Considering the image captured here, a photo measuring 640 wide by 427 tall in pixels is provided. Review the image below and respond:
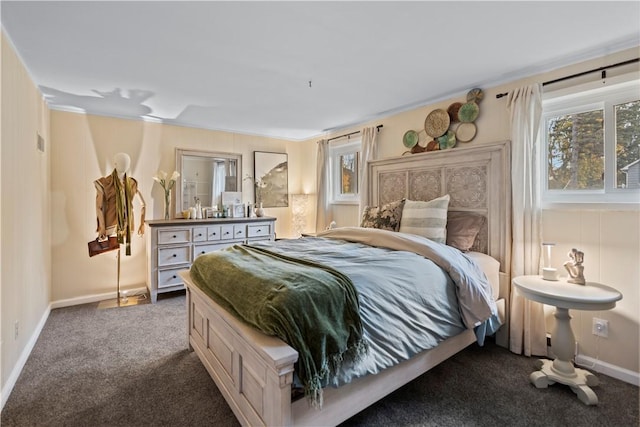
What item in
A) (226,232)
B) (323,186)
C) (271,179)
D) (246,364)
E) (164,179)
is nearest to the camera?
(246,364)

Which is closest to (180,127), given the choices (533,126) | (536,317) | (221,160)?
(221,160)

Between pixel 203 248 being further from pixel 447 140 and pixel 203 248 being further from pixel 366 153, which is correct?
pixel 447 140

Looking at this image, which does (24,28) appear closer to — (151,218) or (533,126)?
(151,218)

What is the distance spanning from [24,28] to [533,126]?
3.72 meters

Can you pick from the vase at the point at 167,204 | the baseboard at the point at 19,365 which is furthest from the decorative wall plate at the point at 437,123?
the baseboard at the point at 19,365

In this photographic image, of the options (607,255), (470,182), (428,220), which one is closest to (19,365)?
(428,220)

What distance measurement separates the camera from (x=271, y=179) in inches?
201

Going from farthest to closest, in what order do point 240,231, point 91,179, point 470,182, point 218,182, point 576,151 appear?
point 218,182 → point 240,231 → point 91,179 → point 470,182 → point 576,151

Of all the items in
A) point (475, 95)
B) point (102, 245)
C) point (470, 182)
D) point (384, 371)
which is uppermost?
point (475, 95)

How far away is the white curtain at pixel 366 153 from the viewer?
390cm

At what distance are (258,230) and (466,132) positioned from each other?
9.63 ft

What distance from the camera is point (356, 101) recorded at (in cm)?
340

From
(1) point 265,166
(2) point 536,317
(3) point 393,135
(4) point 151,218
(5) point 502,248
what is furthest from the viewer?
(1) point 265,166

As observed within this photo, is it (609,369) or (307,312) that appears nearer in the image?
(307,312)
